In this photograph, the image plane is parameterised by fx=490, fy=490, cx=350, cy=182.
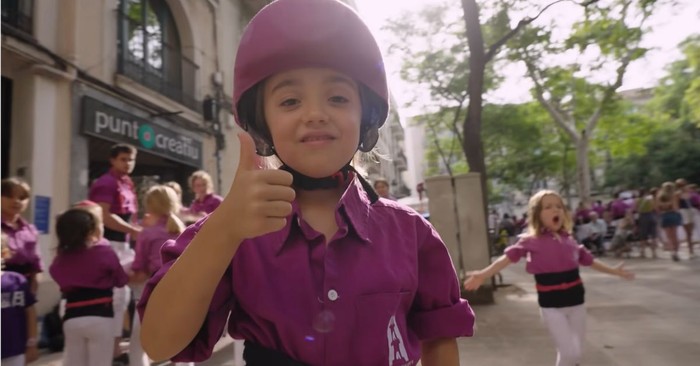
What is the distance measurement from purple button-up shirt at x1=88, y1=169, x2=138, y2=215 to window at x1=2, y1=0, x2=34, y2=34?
7.00ft

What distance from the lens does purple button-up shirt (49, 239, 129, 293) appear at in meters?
3.25

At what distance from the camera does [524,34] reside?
973cm

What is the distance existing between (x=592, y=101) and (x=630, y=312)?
41.4 feet

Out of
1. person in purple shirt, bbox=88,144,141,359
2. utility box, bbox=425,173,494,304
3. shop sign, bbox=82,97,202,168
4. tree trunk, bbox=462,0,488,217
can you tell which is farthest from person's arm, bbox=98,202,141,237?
tree trunk, bbox=462,0,488,217

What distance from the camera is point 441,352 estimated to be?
1177 millimetres

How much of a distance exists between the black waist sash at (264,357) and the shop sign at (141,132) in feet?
19.0

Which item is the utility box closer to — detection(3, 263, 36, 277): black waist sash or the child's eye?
detection(3, 263, 36, 277): black waist sash

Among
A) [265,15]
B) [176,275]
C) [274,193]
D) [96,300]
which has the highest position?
[265,15]

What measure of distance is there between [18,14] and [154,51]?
3162 millimetres

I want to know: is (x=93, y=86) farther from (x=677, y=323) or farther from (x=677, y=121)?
(x=677, y=121)

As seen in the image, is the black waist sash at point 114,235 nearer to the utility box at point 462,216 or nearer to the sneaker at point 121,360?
the sneaker at point 121,360

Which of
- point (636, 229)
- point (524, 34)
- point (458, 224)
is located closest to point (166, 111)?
point (458, 224)

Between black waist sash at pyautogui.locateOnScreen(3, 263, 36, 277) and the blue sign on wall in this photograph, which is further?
the blue sign on wall

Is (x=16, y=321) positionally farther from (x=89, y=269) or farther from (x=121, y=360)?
(x=121, y=360)
